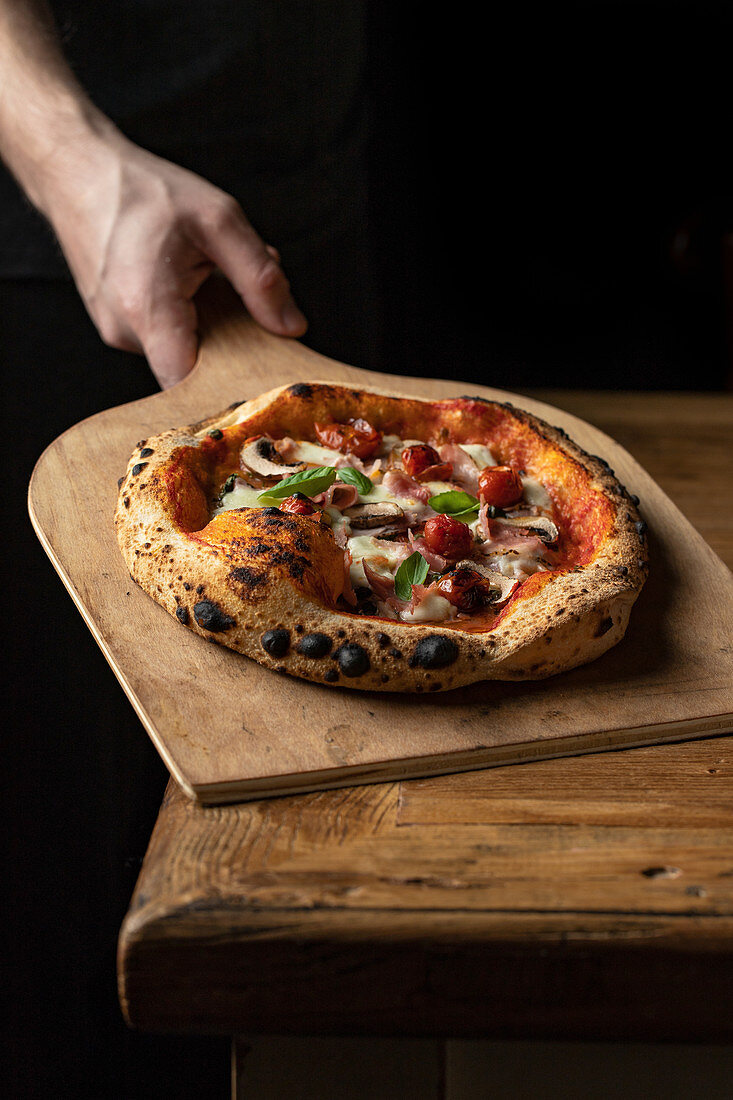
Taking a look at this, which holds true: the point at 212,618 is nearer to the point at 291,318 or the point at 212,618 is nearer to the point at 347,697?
the point at 347,697

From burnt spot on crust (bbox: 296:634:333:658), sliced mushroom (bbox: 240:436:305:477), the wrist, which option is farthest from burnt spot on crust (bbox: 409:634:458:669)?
the wrist

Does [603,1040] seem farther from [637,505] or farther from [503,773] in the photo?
[637,505]

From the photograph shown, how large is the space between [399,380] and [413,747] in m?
1.44

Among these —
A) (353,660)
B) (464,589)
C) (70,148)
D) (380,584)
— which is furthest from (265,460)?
(70,148)

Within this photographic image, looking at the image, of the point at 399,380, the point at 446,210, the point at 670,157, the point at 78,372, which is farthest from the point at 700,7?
the point at 78,372

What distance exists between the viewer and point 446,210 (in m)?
4.98

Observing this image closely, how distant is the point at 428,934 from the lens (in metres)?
1.18

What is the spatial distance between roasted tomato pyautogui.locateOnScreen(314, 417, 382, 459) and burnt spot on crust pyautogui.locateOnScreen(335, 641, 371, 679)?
2.45 ft

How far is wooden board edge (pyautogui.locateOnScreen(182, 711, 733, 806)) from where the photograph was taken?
4.68 feet

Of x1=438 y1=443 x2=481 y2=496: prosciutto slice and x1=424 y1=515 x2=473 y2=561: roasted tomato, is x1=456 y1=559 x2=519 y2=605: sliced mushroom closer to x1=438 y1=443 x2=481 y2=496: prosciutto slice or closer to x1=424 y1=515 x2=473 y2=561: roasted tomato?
x1=424 y1=515 x2=473 y2=561: roasted tomato

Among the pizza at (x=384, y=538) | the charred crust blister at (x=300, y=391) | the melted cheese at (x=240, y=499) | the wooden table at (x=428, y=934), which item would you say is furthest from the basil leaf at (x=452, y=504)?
the wooden table at (x=428, y=934)

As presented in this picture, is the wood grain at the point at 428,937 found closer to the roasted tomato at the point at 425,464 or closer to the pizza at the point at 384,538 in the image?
the pizza at the point at 384,538

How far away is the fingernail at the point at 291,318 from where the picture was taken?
113 inches

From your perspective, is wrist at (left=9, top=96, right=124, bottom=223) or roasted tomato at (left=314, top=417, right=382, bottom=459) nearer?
roasted tomato at (left=314, top=417, right=382, bottom=459)
